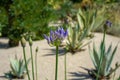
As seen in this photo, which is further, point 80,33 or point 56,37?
point 80,33

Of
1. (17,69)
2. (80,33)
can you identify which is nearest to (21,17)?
(80,33)

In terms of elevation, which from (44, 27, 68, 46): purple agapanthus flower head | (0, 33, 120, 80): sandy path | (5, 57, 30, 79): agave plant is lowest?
(0, 33, 120, 80): sandy path

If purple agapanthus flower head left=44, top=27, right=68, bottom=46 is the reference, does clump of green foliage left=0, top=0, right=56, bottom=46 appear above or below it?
below

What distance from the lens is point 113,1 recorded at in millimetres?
13000

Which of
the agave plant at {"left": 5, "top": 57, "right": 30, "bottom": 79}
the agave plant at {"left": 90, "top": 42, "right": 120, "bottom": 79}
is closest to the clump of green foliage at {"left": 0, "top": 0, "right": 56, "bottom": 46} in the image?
the agave plant at {"left": 5, "top": 57, "right": 30, "bottom": 79}

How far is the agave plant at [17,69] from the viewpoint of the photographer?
18.0 ft

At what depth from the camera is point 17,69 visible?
5.59 metres

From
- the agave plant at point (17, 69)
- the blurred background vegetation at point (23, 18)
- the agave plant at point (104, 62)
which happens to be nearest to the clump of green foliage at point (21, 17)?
the blurred background vegetation at point (23, 18)

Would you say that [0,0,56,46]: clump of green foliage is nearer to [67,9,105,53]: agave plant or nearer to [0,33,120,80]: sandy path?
[0,33,120,80]: sandy path

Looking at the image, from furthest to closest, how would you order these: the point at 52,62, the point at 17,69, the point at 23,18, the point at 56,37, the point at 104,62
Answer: the point at 23,18 < the point at 52,62 < the point at 17,69 < the point at 104,62 < the point at 56,37

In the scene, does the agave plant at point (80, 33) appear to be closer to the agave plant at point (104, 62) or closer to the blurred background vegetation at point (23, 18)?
the blurred background vegetation at point (23, 18)

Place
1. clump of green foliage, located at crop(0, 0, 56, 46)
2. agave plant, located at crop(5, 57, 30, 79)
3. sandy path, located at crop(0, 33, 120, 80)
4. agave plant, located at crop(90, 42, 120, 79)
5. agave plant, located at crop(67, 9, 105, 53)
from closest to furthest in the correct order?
agave plant, located at crop(90, 42, 120, 79), agave plant, located at crop(5, 57, 30, 79), sandy path, located at crop(0, 33, 120, 80), agave plant, located at crop(67, 9, 105, 53), clump of green foliage, located at crop(0, 0, 56, 46)

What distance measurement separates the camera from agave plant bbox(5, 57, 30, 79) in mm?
5477

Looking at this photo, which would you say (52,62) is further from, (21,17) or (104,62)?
(21,17)
